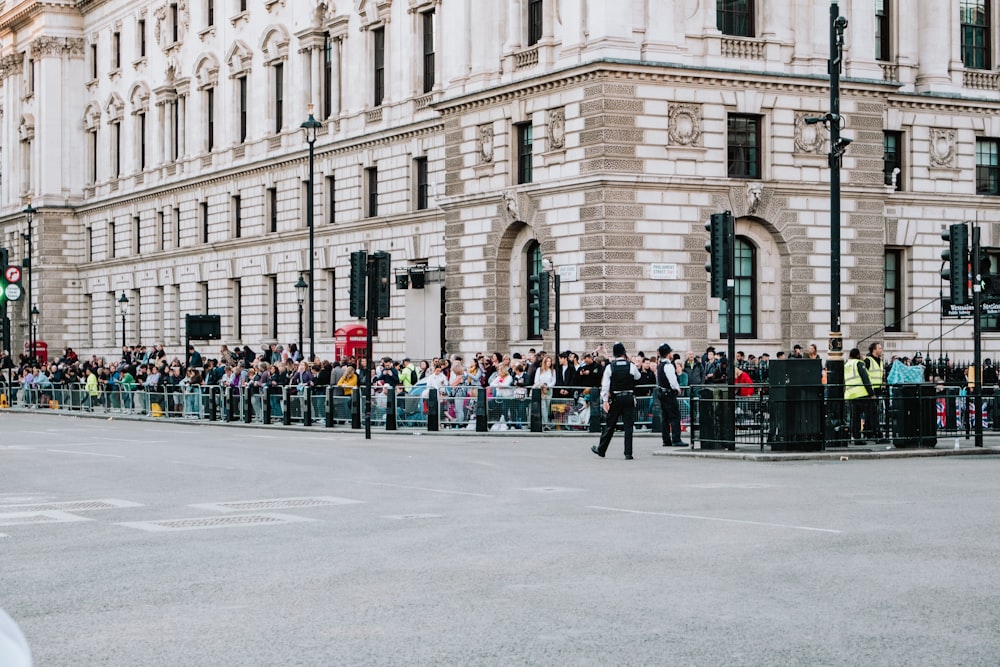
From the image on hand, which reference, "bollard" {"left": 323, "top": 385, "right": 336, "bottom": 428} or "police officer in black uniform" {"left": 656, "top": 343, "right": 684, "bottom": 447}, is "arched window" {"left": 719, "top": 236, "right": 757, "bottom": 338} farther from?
"police officer in black uniform" {"left": 656, "top": 343, "right": 684, "bottom": 447}

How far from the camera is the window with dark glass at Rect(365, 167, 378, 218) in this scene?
54.4 m

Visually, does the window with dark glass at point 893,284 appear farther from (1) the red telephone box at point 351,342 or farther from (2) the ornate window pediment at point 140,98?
(2) the ornate window pediment at point 140,98

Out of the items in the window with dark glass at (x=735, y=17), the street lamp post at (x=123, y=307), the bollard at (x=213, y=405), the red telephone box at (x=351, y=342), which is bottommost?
the bollard at (x=213, y=405)

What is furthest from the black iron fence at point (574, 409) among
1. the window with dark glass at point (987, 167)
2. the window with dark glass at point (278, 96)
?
the window with dark glass at point (987, 167)

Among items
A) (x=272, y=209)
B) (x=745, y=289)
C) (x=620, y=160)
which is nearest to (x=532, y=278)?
(x=620, y=160)

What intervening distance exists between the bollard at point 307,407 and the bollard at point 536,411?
6.76m

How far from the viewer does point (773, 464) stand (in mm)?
22562

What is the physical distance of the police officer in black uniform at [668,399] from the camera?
2658cm

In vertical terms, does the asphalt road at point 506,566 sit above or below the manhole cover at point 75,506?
above

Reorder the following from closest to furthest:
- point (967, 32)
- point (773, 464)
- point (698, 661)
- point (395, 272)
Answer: point (698, 661) → point (773, 464) → point (967, 32) → point (395, 272)

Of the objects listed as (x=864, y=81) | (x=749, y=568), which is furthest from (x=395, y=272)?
(x=749, y=568)

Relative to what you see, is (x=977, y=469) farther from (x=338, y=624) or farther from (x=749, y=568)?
(x=338, y=624)

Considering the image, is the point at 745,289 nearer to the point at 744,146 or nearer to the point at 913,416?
the point at 744,146

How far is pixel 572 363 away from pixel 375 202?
2277 centimetres
